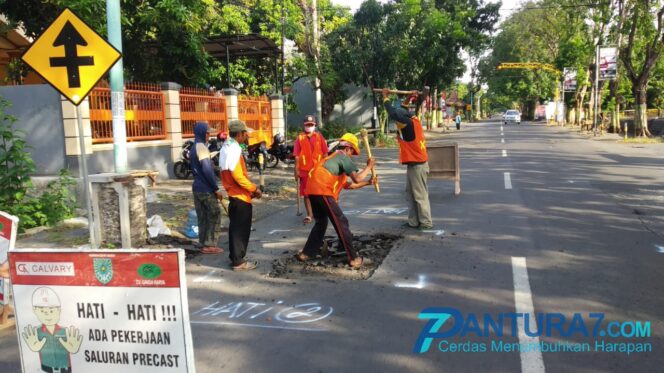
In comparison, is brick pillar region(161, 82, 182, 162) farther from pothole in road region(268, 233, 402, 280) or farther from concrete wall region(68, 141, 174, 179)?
pothole in road region(268, 233, 402, 280)

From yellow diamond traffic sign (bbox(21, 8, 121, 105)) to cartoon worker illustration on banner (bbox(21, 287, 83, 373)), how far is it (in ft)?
11.2

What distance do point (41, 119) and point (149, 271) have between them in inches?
362

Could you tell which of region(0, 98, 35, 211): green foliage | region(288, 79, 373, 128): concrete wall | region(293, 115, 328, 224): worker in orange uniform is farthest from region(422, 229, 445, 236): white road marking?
region(288, 79, 373, 128): concrete wall

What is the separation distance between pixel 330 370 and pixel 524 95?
82.0m

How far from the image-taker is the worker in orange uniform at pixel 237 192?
617cm

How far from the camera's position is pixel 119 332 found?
288cm

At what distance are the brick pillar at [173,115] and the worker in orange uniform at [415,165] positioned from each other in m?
7.97

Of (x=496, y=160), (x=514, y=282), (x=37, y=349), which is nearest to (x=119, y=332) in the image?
(x=37, y=349)

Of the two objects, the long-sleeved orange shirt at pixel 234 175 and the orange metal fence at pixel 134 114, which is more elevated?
the orange metal fence at pixel 134 114

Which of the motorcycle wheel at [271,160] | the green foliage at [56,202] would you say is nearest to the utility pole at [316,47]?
the motorcycle wheel at [271,160]

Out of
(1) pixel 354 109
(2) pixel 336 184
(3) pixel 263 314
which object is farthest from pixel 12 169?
(1) pixel 354 109

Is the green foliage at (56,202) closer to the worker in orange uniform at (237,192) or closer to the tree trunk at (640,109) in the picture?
the worker in orange uniform at (237,192)

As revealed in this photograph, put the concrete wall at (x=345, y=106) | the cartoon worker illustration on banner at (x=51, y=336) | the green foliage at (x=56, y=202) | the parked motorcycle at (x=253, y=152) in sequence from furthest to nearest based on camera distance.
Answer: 1. the concrete wall at (x=345, y=106)
2. the parked motorcycle at (x=253, y=152)
3. the green foliage at (x=56, y=202)
4. the cartoon worker illustration on banner at (x=51, y=336)

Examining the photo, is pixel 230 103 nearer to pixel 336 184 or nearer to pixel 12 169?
pixel 12 169
